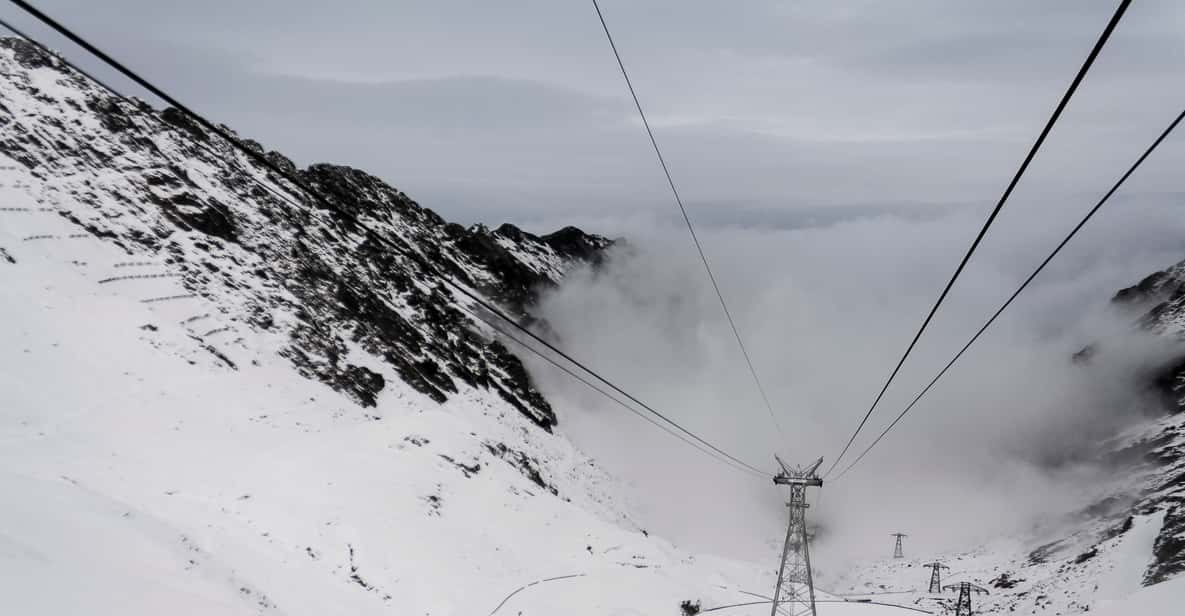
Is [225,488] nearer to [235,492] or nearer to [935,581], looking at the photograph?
[235,492]

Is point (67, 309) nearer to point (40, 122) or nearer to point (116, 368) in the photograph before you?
point (116, 368)

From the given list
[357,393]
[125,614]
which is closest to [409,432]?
[357,393]

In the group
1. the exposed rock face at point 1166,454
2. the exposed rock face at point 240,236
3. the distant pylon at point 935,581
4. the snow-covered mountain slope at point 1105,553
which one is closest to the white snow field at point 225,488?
the exposed rock face at point 240,236

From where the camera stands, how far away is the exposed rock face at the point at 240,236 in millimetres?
51000

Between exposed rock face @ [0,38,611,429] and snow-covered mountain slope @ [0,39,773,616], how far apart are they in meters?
0.26

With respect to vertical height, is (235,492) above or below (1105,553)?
above

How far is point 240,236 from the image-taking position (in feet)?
199

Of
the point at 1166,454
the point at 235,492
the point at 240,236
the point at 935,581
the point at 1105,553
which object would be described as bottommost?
the point at 935,581

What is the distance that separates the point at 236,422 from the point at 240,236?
82.5 ft

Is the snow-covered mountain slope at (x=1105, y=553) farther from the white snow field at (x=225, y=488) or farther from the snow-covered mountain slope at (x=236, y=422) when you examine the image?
the snow-covered mountain slope at (x=236, y=422)

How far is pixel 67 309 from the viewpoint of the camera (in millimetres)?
39094

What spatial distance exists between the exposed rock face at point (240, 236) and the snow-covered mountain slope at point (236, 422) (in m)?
0.26

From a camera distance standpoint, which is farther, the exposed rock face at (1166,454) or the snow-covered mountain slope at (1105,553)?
the snow-covered mountain slope at (1105,553)

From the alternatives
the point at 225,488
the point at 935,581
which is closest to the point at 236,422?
the point at 225,488
